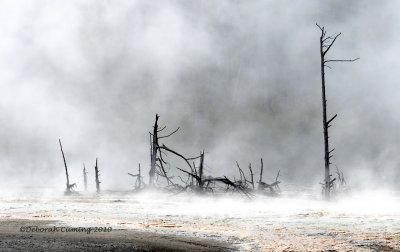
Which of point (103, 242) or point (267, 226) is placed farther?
point (267, 226)

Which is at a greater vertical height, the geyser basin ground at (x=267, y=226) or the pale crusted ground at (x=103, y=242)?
the geyser basin ground at (x=267, y=226)

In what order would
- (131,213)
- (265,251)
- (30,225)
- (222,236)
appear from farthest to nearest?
1. (131,213)
2. (30,225)
3. (222,236)
4. (265,251)

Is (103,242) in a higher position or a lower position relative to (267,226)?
lower

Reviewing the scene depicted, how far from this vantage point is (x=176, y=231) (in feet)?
39.5

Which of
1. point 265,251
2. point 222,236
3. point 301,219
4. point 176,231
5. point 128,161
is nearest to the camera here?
point 265,251

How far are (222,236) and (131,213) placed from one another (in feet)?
22.9

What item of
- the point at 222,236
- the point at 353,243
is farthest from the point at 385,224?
the point at 222,236

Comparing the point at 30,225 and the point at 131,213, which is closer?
the point at 30,225

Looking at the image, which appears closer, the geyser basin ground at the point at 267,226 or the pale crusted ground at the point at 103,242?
the pale crusted ground at the point at 103,242

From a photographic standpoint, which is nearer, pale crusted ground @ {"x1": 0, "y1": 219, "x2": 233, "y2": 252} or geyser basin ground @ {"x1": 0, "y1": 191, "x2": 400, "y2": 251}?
pale crusted ground @ {"x1": 0, "y1": 219, "x2": 233, "y2": 252}

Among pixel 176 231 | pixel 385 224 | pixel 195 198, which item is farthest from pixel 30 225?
pixel 195 198

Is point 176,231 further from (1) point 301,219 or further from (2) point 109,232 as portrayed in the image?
(1) point 301,219

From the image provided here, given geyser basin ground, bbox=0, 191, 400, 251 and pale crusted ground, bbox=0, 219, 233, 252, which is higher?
geyser basin ground, bbox=0, 191, 400, 251

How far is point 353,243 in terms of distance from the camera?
32.5 ft
